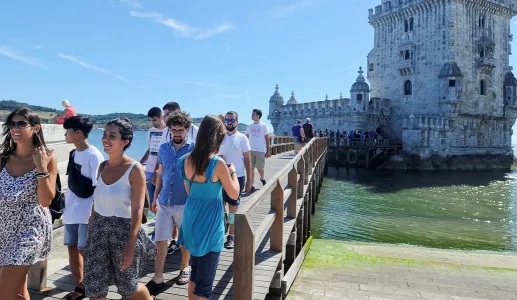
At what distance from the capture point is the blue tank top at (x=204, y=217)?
333 cm

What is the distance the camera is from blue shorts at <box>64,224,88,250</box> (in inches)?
155

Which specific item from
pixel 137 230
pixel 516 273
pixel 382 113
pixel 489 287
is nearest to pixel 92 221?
pixel 137 230

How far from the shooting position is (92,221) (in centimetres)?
336

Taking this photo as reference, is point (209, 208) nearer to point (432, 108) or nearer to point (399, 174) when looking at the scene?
point (399, 174)

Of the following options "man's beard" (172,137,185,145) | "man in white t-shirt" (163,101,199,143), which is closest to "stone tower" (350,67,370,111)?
"man in white t-shirt" (163,101,199,143)

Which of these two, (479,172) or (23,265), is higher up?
(23,265)

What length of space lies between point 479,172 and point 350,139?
11.4m

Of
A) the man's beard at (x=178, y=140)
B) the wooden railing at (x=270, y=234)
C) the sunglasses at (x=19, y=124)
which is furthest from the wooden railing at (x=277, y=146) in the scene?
the sunglasses at (x=19, y=124)

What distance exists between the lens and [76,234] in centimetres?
406

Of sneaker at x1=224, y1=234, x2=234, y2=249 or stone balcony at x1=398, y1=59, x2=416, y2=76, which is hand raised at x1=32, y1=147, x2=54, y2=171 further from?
stone balcony at x1=398, y1=59, x2=416, y2=76

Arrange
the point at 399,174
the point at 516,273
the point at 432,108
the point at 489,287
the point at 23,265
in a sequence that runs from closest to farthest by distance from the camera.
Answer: the point at 23,265 < the point at 489,287 < the point at 516,273 < the point at 399,174 < the point at 432,108

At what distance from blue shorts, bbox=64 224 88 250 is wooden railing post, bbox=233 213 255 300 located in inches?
60.6

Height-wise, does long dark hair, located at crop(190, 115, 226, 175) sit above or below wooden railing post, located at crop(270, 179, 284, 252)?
above

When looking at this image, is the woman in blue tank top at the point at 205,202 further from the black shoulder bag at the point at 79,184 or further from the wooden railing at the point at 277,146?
the wooden railing at the point at 277,146
